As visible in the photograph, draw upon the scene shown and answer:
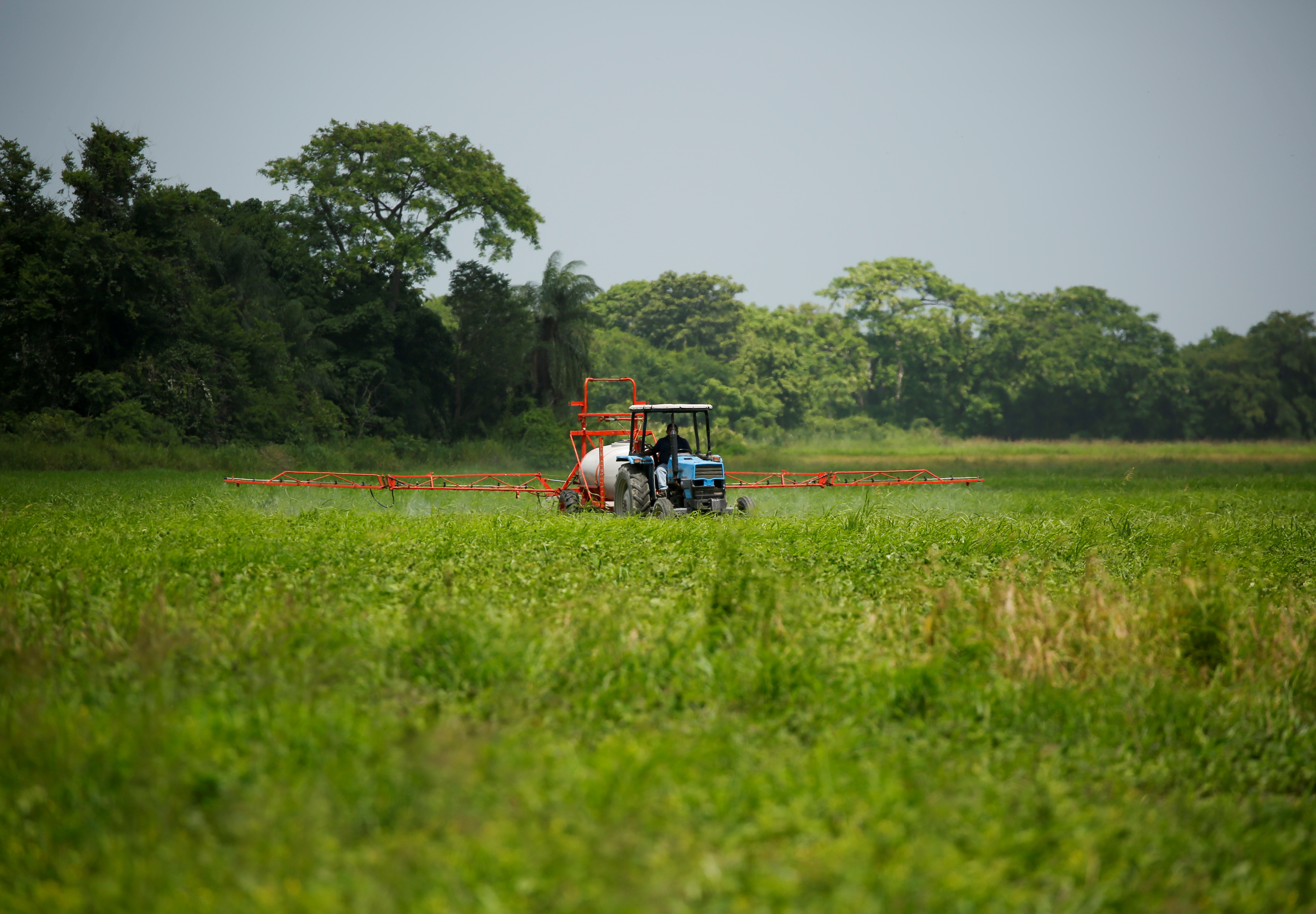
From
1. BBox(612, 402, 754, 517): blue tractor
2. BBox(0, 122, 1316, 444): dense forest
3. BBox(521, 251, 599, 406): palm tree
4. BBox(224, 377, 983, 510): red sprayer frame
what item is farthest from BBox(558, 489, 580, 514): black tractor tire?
BBox(521, 251, 599, 406): palm tree

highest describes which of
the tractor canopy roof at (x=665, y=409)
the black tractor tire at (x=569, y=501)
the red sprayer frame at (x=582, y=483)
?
the tractor canopy roof at (x=665, y=409)

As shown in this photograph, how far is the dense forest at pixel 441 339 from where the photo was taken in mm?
33875

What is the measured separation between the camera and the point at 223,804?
14.8ft

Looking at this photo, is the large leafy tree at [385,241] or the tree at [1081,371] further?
the tree at [1081,371]

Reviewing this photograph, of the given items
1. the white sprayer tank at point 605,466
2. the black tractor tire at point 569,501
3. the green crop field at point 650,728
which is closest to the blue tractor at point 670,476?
the white sprayer tank at point 605,466

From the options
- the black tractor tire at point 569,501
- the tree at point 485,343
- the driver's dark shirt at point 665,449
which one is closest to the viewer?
the driver's dark shirt at point 665,449

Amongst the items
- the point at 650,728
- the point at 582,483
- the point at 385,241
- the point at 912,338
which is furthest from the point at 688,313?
the point at 650,728

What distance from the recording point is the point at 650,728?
5832mm

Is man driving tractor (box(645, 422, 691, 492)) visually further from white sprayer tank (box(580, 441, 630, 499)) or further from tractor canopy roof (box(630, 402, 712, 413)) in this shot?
white sprayer tank (box(580, 441, 630, 499))

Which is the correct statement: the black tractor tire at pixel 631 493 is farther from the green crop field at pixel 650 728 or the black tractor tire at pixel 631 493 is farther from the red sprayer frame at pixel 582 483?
the green crop field at pixel 650 728

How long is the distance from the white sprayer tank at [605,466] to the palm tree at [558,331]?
2713 centimetres

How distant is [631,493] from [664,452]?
98cm

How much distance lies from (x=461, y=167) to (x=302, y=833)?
4462 cm

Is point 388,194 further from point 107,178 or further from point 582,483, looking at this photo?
point 582,483
